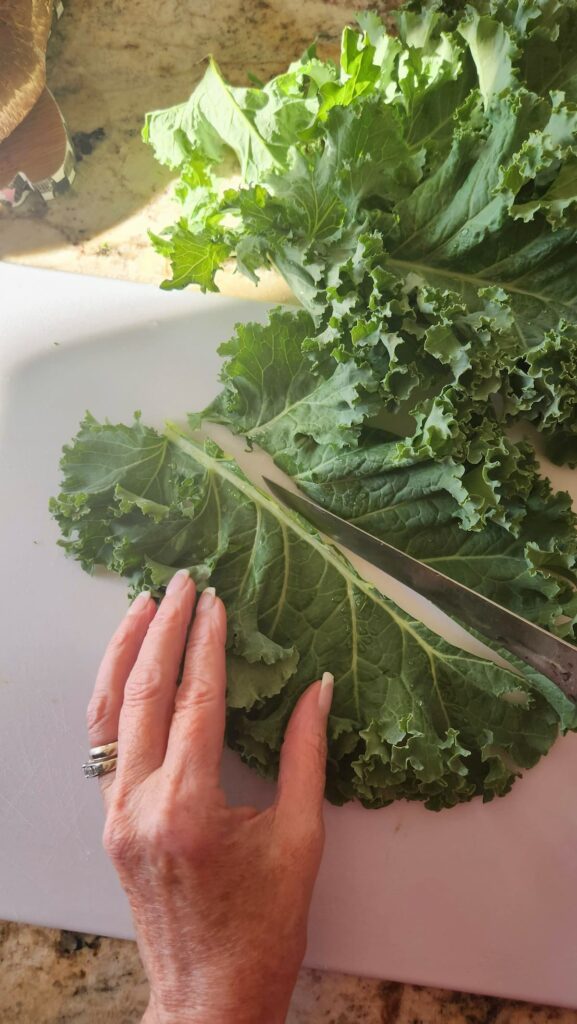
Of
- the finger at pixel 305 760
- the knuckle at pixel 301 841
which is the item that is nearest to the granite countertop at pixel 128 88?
the finger at pixel 305 760

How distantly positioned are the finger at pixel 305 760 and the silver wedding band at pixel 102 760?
32 centimetres

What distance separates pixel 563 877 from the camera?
1562 millimetres

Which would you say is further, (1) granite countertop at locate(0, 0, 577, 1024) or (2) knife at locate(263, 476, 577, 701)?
(1) granite countertop at locate(0, 0, 577, 1024)

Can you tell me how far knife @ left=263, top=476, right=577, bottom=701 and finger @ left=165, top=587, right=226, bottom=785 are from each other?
31 centimetres

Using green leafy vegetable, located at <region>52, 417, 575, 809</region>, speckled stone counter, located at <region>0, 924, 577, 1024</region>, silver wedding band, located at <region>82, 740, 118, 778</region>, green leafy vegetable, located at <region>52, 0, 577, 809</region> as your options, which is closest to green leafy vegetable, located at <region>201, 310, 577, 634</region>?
green leafy vegetable, located at <region>52, 0, 577, 809</region>

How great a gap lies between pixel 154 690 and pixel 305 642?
328mm

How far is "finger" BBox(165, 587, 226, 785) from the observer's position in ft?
4.32

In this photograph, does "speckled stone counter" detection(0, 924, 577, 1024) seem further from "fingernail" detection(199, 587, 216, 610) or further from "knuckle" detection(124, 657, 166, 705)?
"fingernail" detection(199, 587, 216, 610)

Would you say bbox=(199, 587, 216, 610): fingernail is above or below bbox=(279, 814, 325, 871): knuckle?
above

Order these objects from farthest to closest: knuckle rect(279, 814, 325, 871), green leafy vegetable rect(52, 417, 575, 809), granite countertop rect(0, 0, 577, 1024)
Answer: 1. granite countertop rect(0, 0, 577, 1024)
2. green leafy vegetable rect(52, 417, 575, 809)
3. knuckle rect(279, 814, 325, 871)

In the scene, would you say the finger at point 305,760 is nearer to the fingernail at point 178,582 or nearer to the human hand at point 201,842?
the human hand at point 201,842

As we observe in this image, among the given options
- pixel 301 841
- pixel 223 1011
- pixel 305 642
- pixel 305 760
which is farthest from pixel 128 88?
pixel 223 1011

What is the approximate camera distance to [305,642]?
→ 5.06ft

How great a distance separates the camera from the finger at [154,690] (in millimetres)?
1350
